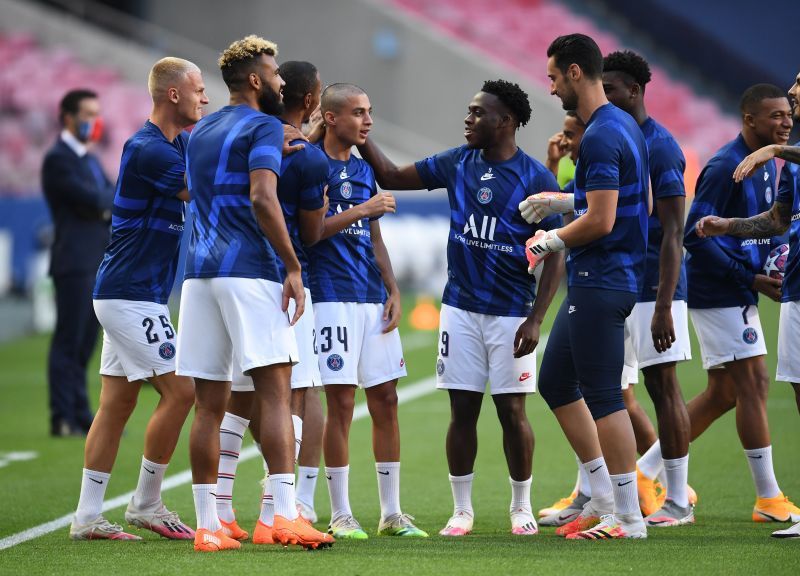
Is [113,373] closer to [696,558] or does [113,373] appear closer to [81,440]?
[696,558]

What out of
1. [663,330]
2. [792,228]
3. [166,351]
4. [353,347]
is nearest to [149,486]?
[166,351]

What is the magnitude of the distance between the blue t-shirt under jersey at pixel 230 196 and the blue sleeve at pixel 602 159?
1.44m

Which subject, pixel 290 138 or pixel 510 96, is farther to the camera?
pixel 510 96

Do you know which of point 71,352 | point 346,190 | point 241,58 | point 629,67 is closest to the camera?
point 241,58

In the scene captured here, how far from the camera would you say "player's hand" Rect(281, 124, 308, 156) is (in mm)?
5902

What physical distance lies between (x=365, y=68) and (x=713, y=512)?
82.5 feet

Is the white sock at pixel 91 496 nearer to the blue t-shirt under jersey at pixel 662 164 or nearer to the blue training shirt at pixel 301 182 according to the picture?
the blue training shirt at pixel 301 182

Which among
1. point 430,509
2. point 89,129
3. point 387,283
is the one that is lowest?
point 430,509

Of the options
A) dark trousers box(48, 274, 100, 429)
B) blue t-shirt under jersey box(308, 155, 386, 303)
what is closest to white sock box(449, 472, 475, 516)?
blue t-shirt under jersey box(308, 155, 386, 303)

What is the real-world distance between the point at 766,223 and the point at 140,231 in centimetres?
319

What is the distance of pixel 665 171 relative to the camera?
21.2ft

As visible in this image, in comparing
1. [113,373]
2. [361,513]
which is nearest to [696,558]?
[361,513]

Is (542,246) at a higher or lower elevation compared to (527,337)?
higher

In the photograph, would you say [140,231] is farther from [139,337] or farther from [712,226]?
[712,226]
